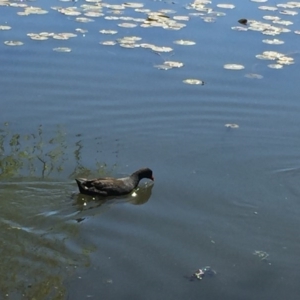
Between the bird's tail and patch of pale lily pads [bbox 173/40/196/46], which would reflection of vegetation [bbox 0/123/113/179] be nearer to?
the bird's tail

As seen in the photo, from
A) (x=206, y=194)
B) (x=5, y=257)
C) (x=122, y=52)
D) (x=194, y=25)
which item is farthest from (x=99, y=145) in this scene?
(x=194, y=25)

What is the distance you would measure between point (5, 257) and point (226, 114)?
4699 mm

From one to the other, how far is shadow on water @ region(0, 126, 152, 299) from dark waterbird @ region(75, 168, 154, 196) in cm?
9

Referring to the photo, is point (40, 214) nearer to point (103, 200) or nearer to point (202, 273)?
point (103, 200)

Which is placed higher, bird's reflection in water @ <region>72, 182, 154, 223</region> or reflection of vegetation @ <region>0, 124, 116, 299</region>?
reflection of vegetation @ <region>0, 124, 116, 299</region>

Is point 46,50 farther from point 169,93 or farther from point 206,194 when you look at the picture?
point 206,194

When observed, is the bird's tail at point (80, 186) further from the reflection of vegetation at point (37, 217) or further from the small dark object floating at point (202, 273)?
Result: the small dark object floating at point (202, 273)

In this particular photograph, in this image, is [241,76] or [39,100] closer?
[39,100]

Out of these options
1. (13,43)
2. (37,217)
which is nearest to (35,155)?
(37,217)

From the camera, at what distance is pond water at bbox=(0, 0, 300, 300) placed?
22.9ft

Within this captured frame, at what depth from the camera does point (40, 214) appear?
7828 mm

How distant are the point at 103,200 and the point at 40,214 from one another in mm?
901

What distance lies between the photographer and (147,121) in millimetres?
10336

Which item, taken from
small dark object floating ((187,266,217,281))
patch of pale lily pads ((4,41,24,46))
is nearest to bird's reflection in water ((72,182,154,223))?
small dark object floating ((187,266,217,281))
